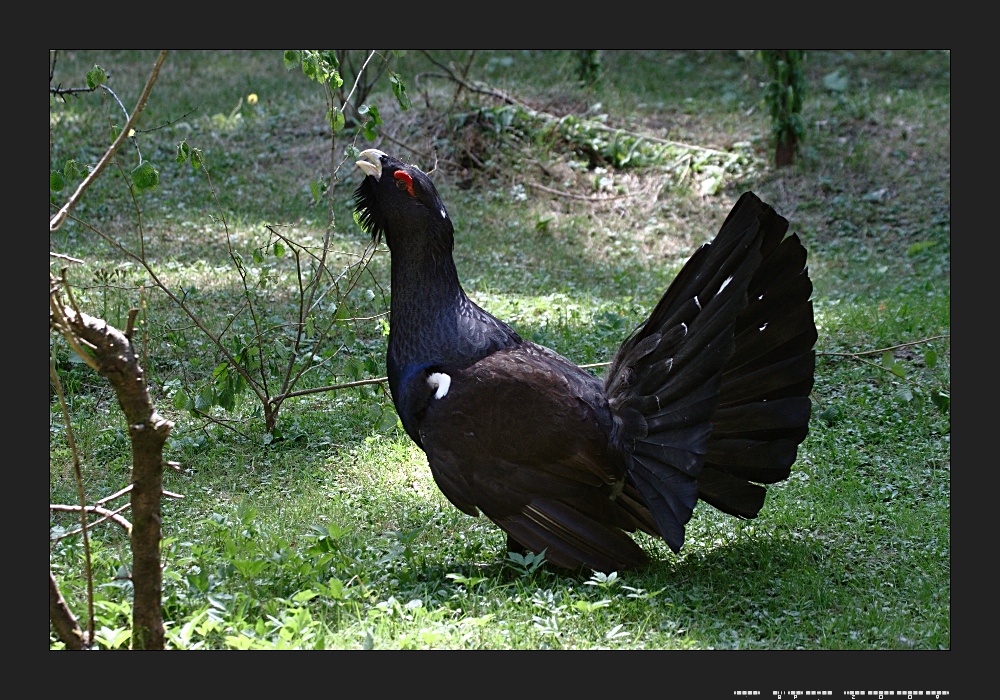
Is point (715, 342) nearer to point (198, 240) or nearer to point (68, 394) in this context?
point (68, 394)

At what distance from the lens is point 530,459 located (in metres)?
4.08

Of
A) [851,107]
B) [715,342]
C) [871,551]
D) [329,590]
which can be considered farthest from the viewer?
[851,107]

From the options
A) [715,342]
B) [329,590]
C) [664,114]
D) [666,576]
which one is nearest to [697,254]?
[715,342]

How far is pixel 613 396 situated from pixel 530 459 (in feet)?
1.69

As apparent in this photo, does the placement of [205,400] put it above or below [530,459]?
above

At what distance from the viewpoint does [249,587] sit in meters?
3.80

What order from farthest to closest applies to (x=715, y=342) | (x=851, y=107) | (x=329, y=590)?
1. (x=851, y=107)
2. (x=715, y=342)
3. (x=329, y=590)

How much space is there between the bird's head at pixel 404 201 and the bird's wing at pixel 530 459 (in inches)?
26.5

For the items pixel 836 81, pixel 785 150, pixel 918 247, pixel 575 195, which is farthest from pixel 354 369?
pixel 836 81

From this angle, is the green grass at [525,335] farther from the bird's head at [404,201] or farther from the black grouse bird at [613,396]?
the bird's head at [404,201]

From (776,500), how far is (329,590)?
2.39 m

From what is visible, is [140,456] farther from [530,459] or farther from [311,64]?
A: [311,64]

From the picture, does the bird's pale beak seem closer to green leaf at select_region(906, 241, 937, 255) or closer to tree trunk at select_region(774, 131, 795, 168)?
green leaf at select_region(906, 241, 937, 255)

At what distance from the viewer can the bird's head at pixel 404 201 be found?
4414mm
